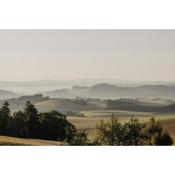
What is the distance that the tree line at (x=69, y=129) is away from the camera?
421 cm

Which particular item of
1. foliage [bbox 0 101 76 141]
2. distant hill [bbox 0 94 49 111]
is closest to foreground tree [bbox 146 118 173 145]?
foliage [bbox 0 101 76 141]

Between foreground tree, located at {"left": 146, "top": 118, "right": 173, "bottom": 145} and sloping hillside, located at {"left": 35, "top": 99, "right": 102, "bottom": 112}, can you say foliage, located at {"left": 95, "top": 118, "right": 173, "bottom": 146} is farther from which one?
sloping hillside, located at {"left": 35, "top": 99, "right": 102, "bottom": 112}

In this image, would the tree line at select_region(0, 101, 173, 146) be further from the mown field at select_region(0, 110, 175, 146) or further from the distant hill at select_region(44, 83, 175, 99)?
the distant hill at select_region(44, 83, 175, 99)

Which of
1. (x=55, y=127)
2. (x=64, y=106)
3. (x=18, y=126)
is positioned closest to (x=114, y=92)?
(x=64, y=106)

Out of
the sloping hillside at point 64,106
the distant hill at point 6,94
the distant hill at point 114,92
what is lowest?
the sloping hillside at point 64,106

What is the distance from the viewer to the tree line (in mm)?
4215

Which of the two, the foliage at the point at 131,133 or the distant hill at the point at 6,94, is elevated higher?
the distant hill at the point at 6,94

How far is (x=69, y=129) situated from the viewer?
4.22 m

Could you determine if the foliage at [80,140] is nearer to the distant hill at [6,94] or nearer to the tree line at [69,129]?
the tree line at [69,129]

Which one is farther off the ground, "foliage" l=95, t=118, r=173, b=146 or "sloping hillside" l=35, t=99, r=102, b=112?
"sloping hillside" l=35, t=99, r=102, b=112

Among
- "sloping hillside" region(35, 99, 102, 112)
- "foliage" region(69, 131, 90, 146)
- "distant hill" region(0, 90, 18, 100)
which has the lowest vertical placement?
"foliage" region(69, 131, 90, 146)

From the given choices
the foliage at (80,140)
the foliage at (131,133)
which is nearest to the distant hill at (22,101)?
the foliage at (80,140)

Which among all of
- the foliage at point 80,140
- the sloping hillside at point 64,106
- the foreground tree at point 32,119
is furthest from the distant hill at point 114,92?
the foliage at point 80,140
